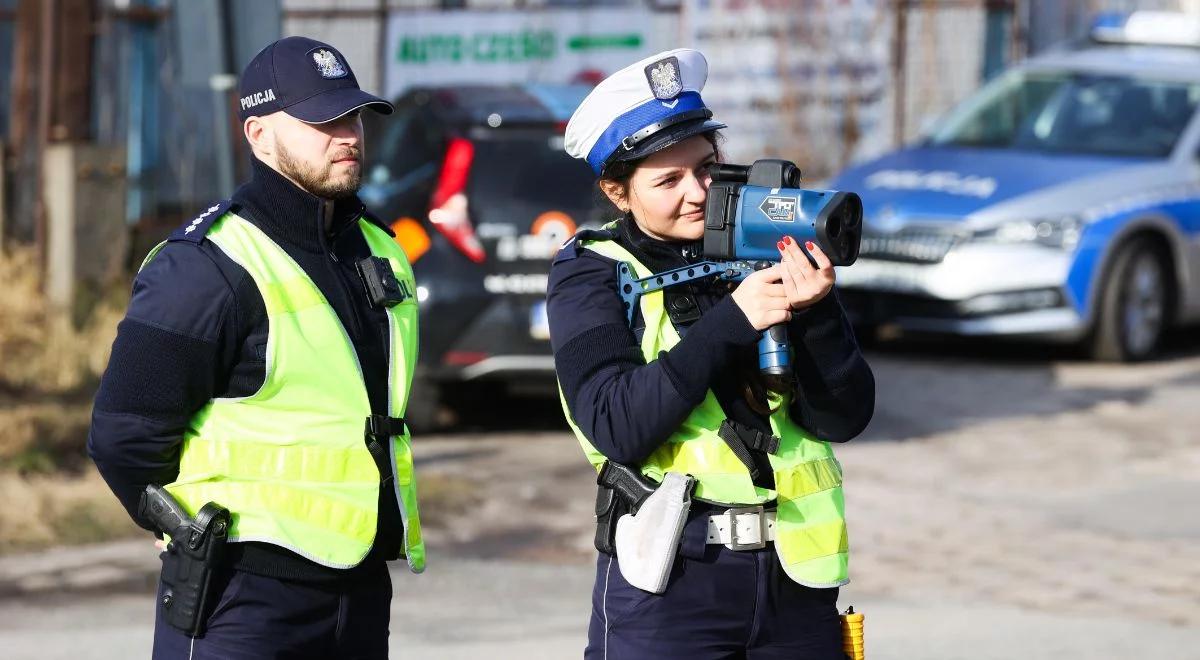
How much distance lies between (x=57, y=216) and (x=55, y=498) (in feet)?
12.3

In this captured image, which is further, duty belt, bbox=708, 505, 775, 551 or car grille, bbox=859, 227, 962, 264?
car grille, bbox=859, 227, 962, 264

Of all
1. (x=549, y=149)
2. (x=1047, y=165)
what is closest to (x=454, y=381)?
(x=549, y=149)

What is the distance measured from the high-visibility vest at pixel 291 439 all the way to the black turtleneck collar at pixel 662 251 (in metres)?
0.53

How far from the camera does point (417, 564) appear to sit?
348 centimetres

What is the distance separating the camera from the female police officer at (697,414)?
312 centimetres

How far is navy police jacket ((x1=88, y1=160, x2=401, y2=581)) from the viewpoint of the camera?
3.23 meters

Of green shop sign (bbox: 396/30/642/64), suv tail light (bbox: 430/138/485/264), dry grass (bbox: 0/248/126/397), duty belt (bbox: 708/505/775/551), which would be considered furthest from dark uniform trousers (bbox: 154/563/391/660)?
green shop sign (bbox: 396/30/642/64)

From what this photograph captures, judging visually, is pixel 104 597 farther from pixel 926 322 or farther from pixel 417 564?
pixel 926 322

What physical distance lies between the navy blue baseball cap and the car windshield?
876cm

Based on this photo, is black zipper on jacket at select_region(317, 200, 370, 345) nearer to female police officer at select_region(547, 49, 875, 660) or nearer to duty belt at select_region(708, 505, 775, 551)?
female police officer at select_region(547, 49, 875, 660)

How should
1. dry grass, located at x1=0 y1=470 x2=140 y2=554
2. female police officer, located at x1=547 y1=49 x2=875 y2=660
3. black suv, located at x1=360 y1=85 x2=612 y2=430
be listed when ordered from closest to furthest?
female police officer, located at x1=547 y1=49 x2=875 y2=660, dry grass, located at x1=0 y1=470 x2=140 y2=554, black suv, located at x1=360 y1=85 x2=612 y2=430

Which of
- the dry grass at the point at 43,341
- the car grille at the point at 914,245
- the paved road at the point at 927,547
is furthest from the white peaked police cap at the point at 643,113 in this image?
the car grille at the point at 914,245

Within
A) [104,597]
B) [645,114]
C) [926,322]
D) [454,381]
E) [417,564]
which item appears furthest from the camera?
[926,322]

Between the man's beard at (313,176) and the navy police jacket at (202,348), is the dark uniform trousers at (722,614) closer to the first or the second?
the navy police jacket at (202,348)
